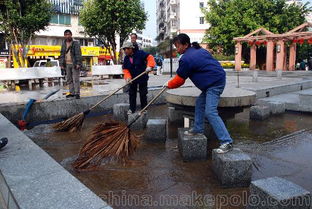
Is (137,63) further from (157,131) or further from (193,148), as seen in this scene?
(193,148)

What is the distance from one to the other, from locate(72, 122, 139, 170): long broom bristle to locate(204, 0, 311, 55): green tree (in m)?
A: 27.9

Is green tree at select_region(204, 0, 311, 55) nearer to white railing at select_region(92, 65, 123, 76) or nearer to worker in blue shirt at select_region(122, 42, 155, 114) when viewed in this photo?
white railing at select_region(92, 65, 123, 76)

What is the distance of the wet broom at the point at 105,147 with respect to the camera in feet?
12.0

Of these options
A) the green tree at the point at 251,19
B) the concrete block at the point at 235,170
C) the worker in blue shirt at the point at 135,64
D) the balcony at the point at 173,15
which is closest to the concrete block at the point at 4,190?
the concrete block at the point at 235,170

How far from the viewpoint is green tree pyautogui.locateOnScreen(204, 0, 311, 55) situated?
29.0 metres

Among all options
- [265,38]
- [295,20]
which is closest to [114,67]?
[265,38]

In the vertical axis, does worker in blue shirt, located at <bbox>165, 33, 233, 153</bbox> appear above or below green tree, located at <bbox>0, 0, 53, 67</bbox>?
below

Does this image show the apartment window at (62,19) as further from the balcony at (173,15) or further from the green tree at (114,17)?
the balcony at (173,15)

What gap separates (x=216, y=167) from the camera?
10.7 ft

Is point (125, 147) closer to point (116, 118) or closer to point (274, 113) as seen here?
point (116, 118)

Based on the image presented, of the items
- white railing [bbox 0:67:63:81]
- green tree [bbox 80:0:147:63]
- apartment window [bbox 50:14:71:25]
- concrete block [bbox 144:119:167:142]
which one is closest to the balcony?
apartment window [bbox 50:14:71:25]

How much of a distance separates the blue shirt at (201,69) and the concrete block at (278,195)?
161 cm

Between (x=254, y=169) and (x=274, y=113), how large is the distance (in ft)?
12.0

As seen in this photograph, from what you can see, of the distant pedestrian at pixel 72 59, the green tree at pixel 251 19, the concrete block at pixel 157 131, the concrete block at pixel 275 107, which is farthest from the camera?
the green tree at pixel 251 19
